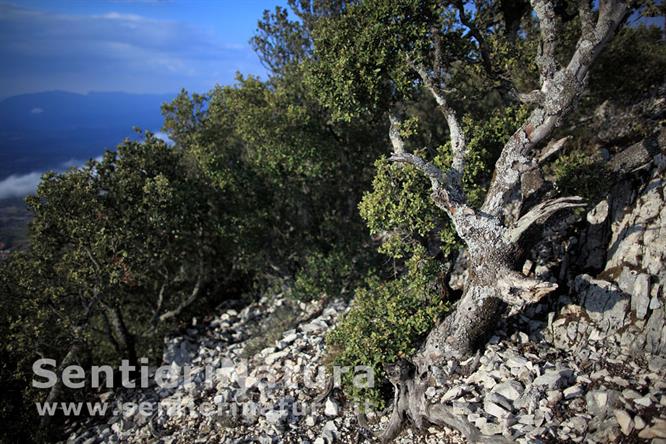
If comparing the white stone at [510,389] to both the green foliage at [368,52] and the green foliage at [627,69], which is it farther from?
the green foliage at [627,69]

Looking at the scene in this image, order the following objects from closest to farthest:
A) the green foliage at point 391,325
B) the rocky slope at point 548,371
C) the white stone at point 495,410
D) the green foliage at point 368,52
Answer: the rocky slope at point 548,371 < the white stone at point 495,410 < the green foliage at point 391,325 < the green foliage at point 368,52

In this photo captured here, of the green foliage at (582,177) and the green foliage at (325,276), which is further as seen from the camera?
the green foliage at (325,276)

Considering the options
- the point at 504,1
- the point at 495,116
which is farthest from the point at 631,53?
the point at 495,116

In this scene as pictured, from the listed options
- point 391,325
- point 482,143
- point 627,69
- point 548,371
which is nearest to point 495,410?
point 548,371

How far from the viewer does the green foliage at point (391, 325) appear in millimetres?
10953

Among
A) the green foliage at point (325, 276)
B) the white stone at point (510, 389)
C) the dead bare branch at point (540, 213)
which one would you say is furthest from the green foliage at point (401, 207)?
the green foliage at point (325, 276)

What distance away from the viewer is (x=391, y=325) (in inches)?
446

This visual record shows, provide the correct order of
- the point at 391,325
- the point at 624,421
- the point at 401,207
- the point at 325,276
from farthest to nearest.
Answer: the point at 325,276
the point at 391,325
the point at 401,207
the point at 624,421

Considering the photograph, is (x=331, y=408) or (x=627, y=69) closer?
(x=331, y=408)

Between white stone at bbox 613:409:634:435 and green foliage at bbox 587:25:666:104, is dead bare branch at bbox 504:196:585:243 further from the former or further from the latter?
green foliage at bbox 587:25:666:104

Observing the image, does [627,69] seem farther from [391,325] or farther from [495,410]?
[495,410]

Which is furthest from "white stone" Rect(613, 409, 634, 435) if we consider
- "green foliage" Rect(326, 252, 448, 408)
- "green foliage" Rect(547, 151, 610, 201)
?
"green foliage" Rect(547, 151, 610, 201)

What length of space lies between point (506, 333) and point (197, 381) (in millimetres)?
10535

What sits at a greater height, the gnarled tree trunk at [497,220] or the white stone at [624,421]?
the gnarled tree trunk at [497,220]
